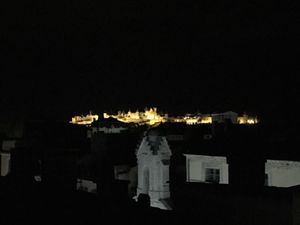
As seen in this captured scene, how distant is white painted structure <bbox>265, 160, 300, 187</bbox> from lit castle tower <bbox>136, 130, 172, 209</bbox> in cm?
517

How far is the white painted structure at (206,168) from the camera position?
22.5 meters

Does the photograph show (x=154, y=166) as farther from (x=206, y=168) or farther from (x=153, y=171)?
(x=206, y=168)

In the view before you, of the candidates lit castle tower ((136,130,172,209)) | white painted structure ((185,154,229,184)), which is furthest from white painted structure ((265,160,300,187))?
lit castle tower ((136,130,172,209))

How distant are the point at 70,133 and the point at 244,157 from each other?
24.9 meters

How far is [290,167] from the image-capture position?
66.0 ft

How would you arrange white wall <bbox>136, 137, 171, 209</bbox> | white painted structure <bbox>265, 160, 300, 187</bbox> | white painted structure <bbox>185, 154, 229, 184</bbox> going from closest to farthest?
white painted structure <bbox>265, 160, 300, 187</bbox>, white painted structure <bbox>185, 154, 229, 184</bbox>, white wall <bbox>136, 137, 171, 209</bbox>

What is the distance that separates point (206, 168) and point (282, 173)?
4.48 meters

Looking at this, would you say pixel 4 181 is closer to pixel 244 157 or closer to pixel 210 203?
pixel 210 203

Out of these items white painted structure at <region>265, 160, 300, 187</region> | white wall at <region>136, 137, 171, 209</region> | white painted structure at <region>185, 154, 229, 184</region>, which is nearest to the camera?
white painted structure at <region>265, 160, 300, 187</region>

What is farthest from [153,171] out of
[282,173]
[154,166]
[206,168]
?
[282,173]

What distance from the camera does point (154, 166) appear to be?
23.8 m

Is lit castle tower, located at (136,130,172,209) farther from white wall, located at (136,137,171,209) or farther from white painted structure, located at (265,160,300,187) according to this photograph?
white painted structure, located at (265,160,300,187)

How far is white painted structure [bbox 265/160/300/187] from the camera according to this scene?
1996 centimetres

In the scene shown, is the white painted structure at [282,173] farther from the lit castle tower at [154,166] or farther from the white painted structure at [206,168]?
the lit castle tower at [154,166]
